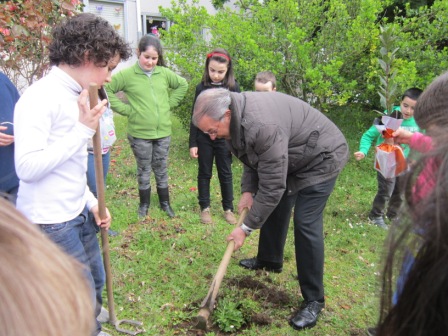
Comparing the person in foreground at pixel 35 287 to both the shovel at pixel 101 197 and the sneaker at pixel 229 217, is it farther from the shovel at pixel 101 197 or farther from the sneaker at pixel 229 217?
the sneaker at pixel 229 217

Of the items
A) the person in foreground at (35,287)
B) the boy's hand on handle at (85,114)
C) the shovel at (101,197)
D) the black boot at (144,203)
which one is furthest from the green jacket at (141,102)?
the person in foreground at (35,287)

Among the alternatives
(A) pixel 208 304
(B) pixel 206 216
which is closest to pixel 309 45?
(B) pixel 206 216

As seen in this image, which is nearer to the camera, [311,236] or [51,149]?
[51,149]

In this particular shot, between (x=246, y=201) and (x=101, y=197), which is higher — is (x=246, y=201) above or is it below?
below

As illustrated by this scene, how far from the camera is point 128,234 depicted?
4211 mm

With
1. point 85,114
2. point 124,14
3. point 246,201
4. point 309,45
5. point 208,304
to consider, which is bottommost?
point 208,304

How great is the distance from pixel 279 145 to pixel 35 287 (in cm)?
212

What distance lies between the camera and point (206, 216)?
4602mm

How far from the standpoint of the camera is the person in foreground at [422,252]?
64 centimetres

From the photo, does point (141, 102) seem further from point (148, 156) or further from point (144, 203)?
point (144, 203)

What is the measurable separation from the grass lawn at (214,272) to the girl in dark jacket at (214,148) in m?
0.20

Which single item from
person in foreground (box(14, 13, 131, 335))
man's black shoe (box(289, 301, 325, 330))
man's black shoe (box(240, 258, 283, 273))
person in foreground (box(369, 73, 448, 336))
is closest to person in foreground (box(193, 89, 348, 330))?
man's black shoe (box(289, 301, 325, 330))

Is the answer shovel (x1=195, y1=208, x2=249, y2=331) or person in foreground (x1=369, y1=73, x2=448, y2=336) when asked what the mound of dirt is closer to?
shovel (x1=195, y1=208, x2=249, y2=331)

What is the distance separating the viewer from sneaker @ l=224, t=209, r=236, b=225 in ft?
15.1
